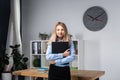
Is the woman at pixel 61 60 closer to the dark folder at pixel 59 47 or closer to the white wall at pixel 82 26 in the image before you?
the dark folder at pixel 59 47

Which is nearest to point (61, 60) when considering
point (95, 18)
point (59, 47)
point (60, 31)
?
point (59, 47)

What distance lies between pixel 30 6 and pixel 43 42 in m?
1.06

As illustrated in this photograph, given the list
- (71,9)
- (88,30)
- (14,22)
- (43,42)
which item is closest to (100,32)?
(88,30)

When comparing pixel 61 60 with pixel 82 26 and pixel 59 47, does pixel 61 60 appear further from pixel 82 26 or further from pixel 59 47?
pixel 82 26

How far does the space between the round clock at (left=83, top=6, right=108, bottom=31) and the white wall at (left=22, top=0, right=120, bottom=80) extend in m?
0.08

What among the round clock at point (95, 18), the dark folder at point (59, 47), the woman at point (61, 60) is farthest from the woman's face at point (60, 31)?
the round clock at point (95, 18)

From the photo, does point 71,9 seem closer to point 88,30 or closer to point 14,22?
point 88,30

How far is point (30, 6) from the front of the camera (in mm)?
5188

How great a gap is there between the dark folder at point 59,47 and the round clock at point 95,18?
203cm

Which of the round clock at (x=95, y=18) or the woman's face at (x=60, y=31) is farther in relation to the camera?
the round clock at (x=95, y=18)

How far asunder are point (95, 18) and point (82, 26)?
32 centimetres

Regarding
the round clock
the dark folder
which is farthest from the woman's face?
the round clock

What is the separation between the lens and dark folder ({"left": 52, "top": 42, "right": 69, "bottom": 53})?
2494mm

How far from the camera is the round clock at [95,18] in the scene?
171 inches
